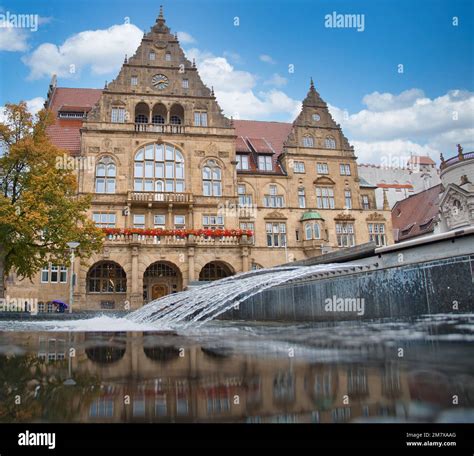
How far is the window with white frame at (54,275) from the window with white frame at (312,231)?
1985cm

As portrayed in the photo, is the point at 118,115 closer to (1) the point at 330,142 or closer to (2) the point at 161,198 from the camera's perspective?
(2) the point at 161,198

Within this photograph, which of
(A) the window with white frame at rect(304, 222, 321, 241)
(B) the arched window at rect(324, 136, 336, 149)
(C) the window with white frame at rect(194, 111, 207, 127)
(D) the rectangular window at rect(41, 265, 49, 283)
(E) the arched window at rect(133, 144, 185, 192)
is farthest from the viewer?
(B) the arched window at rect(324, 136, 336, 149)

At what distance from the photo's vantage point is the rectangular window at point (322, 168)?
133ft

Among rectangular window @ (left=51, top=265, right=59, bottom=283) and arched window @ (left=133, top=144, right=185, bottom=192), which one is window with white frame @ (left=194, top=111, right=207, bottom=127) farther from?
rectangular window @ (left=51, top=265, right=59, bottom=283)

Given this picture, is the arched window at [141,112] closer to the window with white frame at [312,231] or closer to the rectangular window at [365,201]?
the window with white frame at [312,231]

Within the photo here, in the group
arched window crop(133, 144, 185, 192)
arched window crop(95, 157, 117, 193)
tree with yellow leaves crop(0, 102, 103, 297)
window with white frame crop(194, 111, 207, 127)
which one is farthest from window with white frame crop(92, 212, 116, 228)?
tree with yellow leaves crop(0, 102, 103, 297)

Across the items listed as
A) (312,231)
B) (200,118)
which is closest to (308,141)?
(312,231)

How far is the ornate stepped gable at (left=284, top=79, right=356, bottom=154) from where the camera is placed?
4091 centimetres

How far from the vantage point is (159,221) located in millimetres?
34156

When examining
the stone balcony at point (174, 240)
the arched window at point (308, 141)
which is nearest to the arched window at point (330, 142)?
the arched window at point (308, 141)

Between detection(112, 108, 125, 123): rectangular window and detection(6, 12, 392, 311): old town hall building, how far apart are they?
0.08 metres

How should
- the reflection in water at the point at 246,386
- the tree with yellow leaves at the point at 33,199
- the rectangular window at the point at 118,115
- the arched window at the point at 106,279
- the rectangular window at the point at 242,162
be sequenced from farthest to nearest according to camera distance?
the rectangular window at the point at 242,162, the rectangular window at the point at 118,115, the arched window at the point at 106,279, the tree with yellow leaves at the point at 33,199, the reflection in water at the point at 246,386

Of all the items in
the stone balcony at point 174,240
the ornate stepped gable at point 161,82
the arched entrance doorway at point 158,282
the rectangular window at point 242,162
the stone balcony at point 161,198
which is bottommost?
the arched entrance doorway at point 158,282

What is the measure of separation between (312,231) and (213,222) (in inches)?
350
